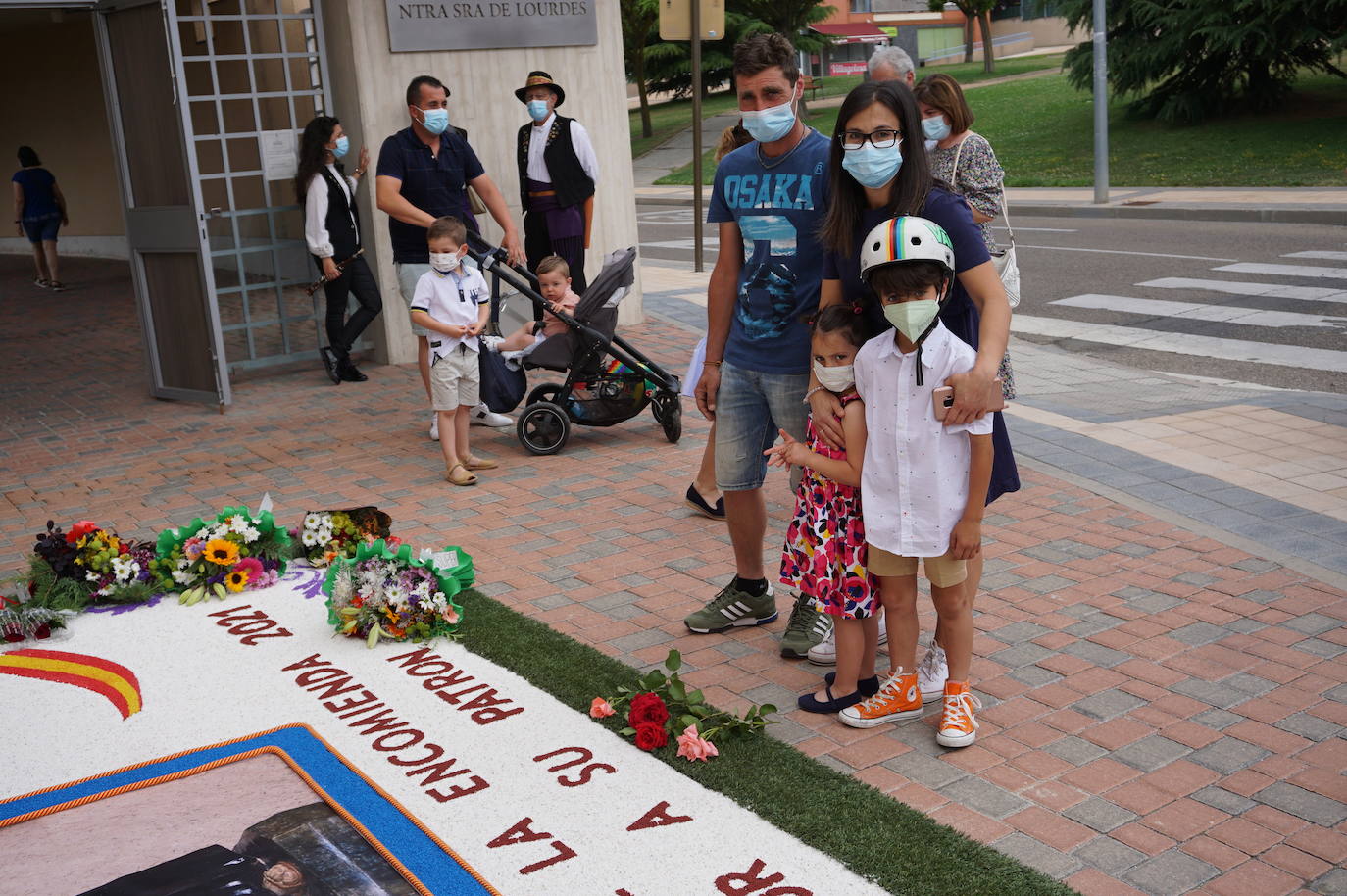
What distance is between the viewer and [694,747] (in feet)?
12.8

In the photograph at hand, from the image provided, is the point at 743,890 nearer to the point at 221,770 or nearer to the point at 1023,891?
the point at 1023,891

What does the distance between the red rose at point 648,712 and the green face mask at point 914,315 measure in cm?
138

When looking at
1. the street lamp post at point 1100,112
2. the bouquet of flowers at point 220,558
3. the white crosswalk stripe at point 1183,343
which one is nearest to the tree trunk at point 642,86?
the street lamp post at point 1100,112

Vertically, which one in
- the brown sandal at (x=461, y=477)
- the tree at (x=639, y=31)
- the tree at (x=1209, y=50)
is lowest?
the brown sandal at (x=461, y=477)

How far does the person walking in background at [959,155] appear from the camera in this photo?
545cm

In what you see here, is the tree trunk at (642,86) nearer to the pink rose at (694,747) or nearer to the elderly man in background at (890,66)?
the elderly man in background at (890,66)

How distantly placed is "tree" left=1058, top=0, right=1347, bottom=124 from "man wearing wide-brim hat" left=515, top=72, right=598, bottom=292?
16.1 m

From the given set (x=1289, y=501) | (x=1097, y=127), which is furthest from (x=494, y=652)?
(x=1097, y=127)

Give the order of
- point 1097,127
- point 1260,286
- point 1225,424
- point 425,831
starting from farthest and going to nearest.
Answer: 1. point 1097,127
2. point 1260,286
3. point 1225,424
4. point 425,831

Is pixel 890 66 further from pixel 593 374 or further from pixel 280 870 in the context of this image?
pixel 280 870

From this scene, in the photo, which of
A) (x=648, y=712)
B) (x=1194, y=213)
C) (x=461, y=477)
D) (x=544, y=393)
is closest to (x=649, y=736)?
(x=648, y=712)

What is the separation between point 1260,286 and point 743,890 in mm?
10647

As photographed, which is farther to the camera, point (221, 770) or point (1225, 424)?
point (1225, 424)

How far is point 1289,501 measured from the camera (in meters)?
6.10
